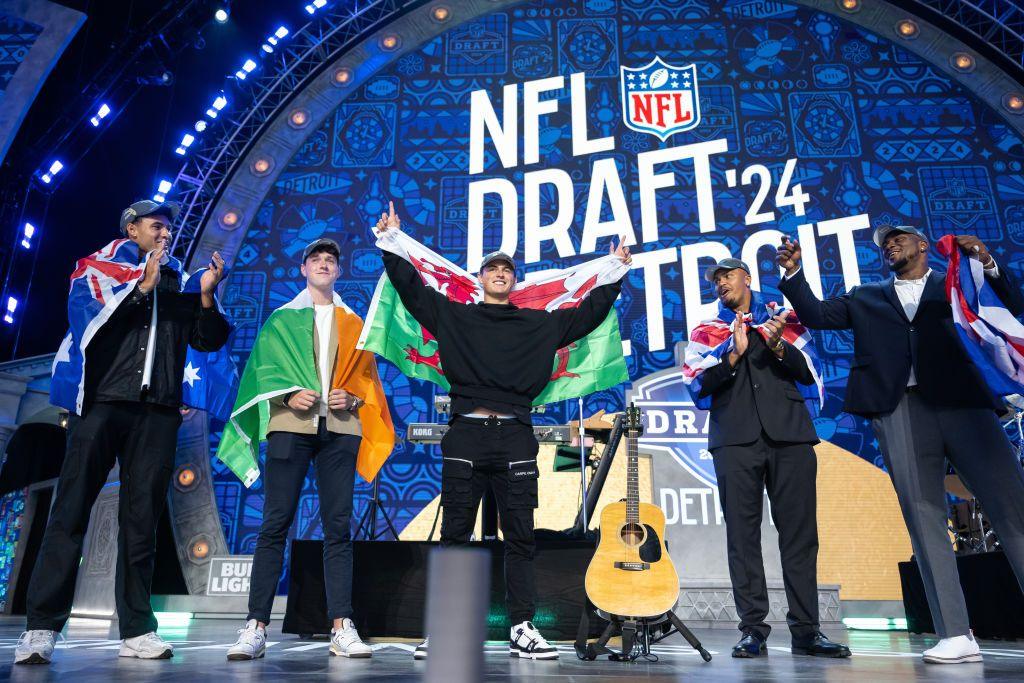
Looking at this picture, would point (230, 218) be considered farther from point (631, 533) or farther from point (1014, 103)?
point (1014, 103)

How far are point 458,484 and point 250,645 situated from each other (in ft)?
2.66

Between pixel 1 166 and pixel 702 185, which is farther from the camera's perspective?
pixel 702 185

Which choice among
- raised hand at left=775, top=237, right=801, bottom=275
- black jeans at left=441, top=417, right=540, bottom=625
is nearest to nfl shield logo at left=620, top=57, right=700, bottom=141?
raised hand at left=775, top=237, right=801, bottom=275

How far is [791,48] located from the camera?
762 centimetres

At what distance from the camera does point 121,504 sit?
2.40 m

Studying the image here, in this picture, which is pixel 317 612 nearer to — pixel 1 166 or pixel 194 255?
pixel 194 255

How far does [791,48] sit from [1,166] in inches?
295

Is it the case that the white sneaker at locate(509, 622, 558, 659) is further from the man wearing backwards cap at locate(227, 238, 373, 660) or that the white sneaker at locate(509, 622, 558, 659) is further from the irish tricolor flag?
the irish tricolor flag

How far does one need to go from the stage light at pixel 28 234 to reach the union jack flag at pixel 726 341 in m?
6.12

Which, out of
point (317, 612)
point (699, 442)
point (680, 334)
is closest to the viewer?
point (317, 612)

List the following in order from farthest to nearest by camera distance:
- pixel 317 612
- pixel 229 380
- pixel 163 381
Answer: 1. pixel 317 612
2. pixel 229 380
3. pixel 163 381

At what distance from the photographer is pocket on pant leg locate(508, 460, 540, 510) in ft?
8.29

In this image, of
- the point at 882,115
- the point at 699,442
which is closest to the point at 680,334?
the point at 699,442

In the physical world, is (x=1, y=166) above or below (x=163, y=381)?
above
